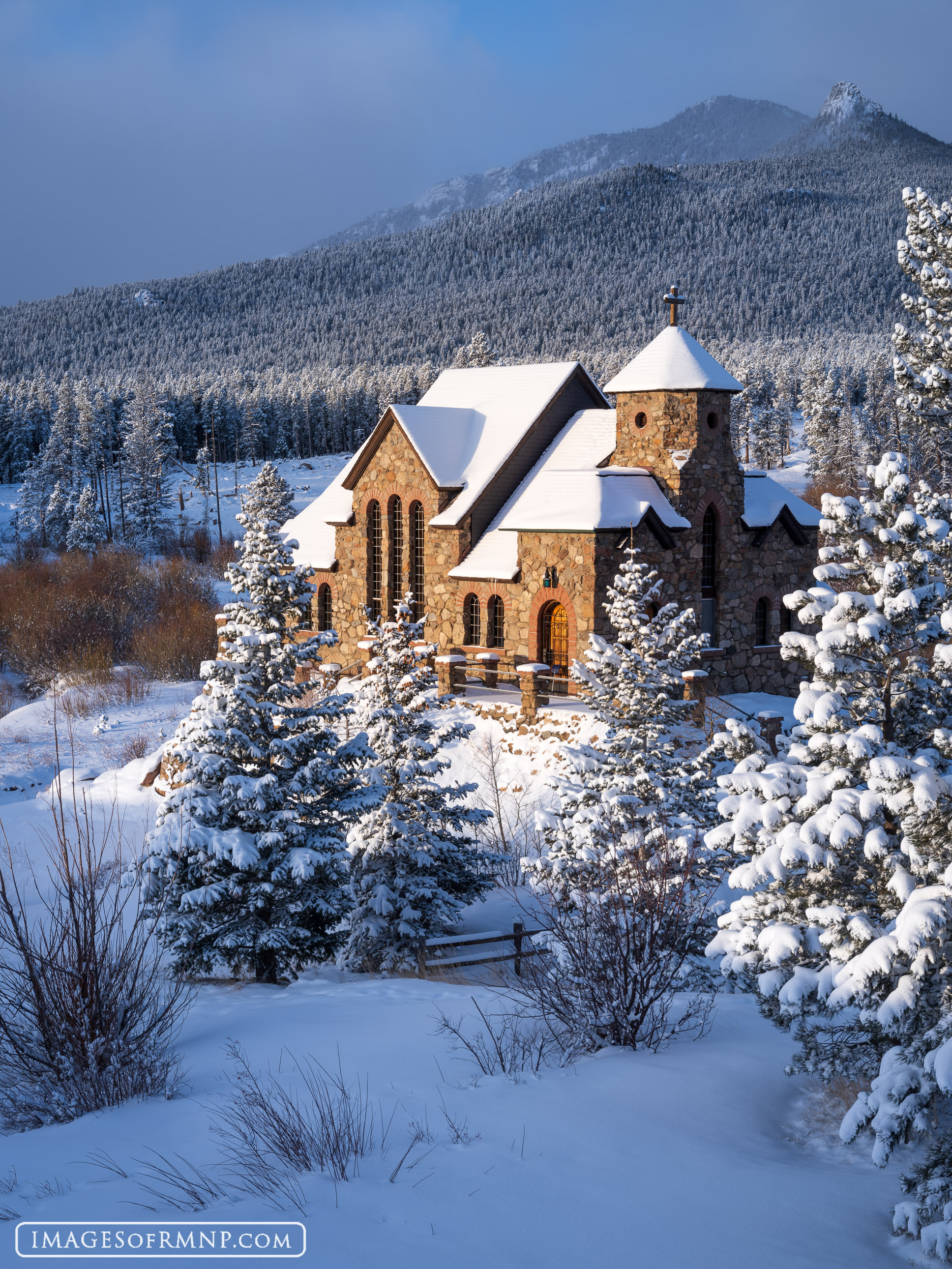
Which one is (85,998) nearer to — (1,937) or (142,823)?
(1,937)

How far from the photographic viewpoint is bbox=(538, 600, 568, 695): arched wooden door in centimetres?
2544

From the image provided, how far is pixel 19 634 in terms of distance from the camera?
160ft

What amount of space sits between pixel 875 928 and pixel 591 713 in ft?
46.8

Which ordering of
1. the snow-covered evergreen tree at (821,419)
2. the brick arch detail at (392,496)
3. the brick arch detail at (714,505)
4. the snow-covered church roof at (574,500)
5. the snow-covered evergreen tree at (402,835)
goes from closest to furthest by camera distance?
the snow-covered evergreen tree at (402,835), the snow-covered church roof at (574,500), the brick arch detail at (714,505), the brick arch detail at (392,496), the snow-covered evergreen tree at (821,419)

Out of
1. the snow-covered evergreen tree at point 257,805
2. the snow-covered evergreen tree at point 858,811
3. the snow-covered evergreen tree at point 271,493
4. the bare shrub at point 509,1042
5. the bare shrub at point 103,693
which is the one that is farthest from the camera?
the snow-covered evergreen tree at point 271,493

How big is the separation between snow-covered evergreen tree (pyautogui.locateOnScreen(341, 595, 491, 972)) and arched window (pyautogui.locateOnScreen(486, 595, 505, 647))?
9.58 m

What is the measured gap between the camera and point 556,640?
84.5ft

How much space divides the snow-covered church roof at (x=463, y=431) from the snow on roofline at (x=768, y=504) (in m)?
4.94

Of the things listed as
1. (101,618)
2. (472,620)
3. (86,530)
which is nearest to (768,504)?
(472,620)

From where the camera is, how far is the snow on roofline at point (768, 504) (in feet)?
90.4

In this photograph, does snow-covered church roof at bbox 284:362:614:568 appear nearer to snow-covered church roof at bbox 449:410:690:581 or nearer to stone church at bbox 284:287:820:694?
stone church at bbox 284:287:820:694

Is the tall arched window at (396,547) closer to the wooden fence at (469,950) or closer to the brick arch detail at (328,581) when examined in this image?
the brick arch detail at (328,581)

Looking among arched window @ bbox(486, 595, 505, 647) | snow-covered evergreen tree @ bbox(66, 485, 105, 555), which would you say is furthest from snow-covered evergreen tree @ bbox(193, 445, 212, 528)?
arched window @ bbox(486, 595, 505, 647)

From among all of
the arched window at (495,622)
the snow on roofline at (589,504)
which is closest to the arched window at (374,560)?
the arched window at (495,622)
